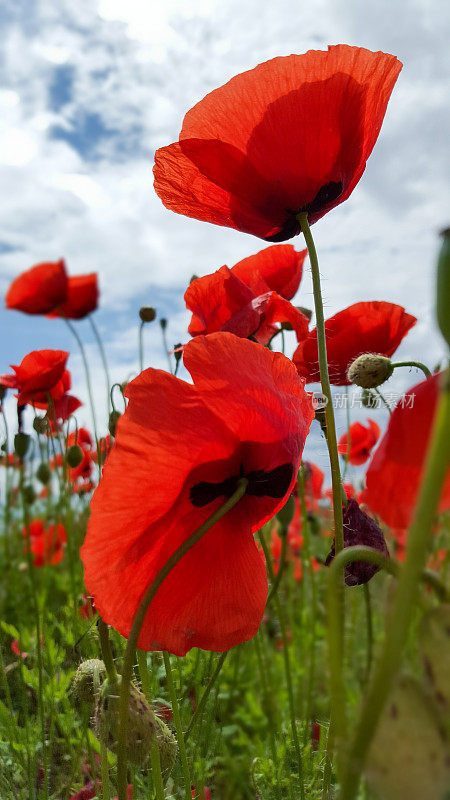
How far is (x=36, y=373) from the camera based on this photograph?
1.42m

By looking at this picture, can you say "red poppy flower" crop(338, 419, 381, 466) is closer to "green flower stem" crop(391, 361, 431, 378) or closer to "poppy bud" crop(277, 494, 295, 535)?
"poppy bud" crop(277, 494, 295, 535)

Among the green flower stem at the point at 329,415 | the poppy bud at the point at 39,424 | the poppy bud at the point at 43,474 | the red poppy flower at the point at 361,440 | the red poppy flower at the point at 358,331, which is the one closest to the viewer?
the green flower stem at the point at 329,415

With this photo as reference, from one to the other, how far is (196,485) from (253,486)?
0.27 feet

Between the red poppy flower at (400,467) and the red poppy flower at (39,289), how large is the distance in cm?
189

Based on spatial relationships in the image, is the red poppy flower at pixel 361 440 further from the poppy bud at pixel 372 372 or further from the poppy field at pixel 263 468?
the poppy bud at pixel 372 372

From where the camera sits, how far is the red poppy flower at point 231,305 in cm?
82

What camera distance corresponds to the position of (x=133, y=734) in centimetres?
51

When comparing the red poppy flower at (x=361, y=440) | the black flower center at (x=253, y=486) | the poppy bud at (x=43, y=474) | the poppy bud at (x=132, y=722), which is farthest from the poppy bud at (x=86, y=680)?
the poppy bud at (x=43, y=474)

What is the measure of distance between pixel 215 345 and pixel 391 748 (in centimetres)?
35

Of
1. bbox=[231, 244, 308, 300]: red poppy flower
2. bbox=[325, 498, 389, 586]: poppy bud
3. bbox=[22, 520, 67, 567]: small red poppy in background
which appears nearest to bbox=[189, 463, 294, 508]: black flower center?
bbox=[325, 498, 389, 586]: poppy bud

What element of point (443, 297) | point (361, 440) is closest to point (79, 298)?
point (361, 440)

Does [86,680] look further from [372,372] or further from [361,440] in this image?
[361,440]

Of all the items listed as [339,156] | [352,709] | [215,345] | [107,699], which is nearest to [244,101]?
[339,156]

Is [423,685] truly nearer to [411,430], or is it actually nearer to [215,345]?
[411,430]
